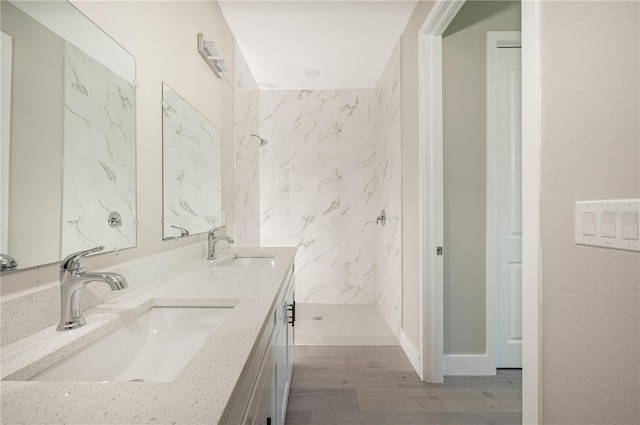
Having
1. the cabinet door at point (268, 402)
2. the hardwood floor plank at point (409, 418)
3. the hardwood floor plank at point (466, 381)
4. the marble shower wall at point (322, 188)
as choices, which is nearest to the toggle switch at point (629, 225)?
the cabinet door at point (268, 402)

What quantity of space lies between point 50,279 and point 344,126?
3296mm

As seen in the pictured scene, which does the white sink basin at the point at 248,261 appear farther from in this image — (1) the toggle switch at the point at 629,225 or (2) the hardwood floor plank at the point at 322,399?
(1) the toggle switch at the point at 629,225

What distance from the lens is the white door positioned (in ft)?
6.66

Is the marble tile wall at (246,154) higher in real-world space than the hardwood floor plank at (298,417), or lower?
higher

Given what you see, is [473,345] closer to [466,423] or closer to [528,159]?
[466,423]

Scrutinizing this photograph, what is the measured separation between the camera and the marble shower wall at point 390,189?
260 centimetres

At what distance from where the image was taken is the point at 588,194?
0.74 meters

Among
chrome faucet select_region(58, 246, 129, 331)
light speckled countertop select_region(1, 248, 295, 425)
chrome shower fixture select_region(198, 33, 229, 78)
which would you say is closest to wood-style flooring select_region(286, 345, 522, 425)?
light speckled countertop select_region(1, 248, 295, 425)

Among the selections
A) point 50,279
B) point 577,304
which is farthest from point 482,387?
point 50,279

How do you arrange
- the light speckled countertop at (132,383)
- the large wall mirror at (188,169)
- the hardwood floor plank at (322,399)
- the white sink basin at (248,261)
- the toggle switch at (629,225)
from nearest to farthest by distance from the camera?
the light speckled countertop at (132,383), the toggle switch at (629,225), the large wall mirror at (188,169), the hardwood floor plank at (322,399), the white sink basin at (248,261)

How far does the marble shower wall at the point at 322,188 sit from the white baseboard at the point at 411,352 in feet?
4.04

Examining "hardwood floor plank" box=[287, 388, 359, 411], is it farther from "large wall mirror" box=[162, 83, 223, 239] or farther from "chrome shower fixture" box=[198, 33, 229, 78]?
"chrome shower fixture" box=[198, 33, 229, 78]

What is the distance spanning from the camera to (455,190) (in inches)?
79.4

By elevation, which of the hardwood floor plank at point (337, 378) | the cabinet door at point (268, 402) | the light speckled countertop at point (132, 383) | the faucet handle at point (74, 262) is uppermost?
the faucet handle at point (74, 262)
